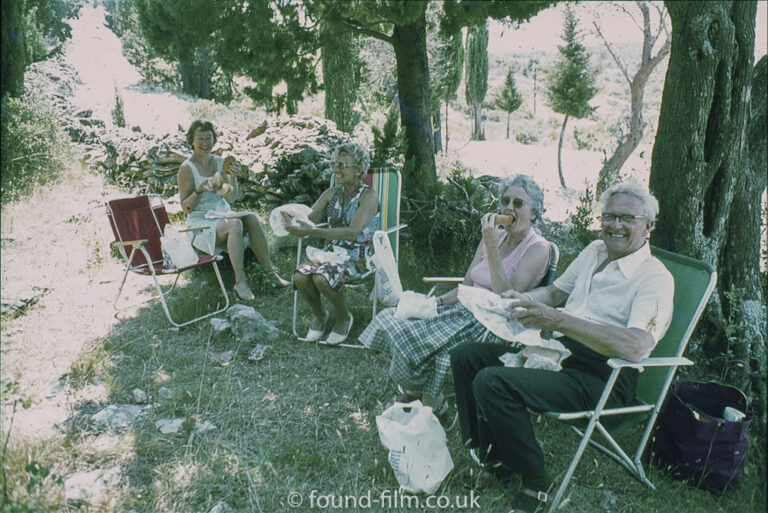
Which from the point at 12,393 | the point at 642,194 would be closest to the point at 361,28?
the point at 642,194

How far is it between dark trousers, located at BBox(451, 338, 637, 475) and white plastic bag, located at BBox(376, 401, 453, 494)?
0.69 feet

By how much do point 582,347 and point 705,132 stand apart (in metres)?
1.41

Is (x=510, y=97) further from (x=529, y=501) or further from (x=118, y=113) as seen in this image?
(x=529, y=501)

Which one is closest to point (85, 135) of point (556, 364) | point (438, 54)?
point (556, 364)

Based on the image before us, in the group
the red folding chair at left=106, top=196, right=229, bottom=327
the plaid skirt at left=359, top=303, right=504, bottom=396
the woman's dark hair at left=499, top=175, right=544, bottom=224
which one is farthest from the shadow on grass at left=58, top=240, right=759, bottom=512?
the woman's dark hair at left=499, top=175, right=544, bottom=224

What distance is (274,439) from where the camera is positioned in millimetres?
2660

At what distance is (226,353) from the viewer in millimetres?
3547

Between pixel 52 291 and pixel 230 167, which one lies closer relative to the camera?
pixel 52 291

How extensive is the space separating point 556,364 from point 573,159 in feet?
69.2

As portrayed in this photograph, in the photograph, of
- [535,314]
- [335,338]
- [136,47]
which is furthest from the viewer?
[136,47]

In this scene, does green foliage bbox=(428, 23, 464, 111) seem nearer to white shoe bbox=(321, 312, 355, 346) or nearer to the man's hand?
the man's hand

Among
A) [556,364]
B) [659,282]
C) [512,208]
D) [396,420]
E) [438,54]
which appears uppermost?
[438,54]

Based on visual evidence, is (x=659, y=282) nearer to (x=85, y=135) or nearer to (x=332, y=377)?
(x=332, y=377)

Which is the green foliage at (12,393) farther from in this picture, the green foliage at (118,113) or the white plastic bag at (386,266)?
the green foliage at (118,113)
